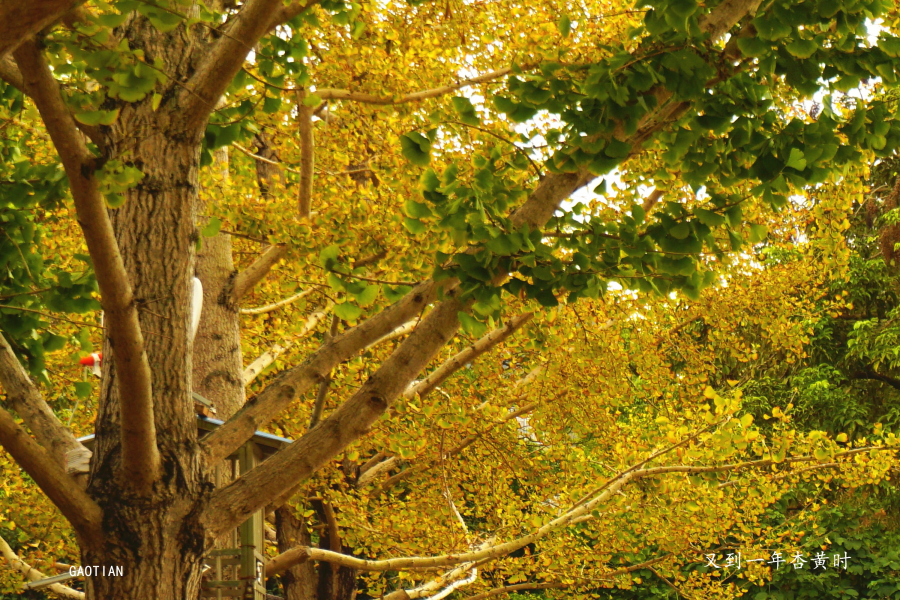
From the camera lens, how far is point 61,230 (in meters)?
6.92

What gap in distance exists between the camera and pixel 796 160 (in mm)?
2723

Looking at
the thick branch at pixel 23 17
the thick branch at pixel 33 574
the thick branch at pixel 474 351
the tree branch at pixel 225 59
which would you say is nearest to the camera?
the thick branch at pixel 23 17

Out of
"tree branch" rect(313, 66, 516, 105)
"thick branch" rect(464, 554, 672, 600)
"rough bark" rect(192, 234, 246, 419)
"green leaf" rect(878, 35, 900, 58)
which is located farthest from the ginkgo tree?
"thick branch" rect(464, 554, 672, 600)

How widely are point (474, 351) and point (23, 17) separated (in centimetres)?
319

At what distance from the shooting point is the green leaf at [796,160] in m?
2.71

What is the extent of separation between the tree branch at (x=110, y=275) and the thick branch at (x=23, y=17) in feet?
1.76

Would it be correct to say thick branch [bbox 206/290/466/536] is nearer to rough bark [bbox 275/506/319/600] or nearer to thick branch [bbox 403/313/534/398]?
thick branch [bbox 403/313/534/398]

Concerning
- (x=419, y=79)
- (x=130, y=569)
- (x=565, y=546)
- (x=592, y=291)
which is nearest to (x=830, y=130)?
(x=592, y=291)

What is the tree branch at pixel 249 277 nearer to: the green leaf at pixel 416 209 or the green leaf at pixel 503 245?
the green leaf at pixel 416 209

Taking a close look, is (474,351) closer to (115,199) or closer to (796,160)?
(796,160)

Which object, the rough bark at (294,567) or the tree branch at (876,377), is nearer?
the rough bark at (294,567)

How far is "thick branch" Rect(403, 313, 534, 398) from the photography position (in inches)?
164

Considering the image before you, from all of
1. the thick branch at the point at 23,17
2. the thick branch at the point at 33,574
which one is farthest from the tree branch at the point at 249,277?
the thick branch at the point at 23,17

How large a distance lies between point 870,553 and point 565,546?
18.4ft
